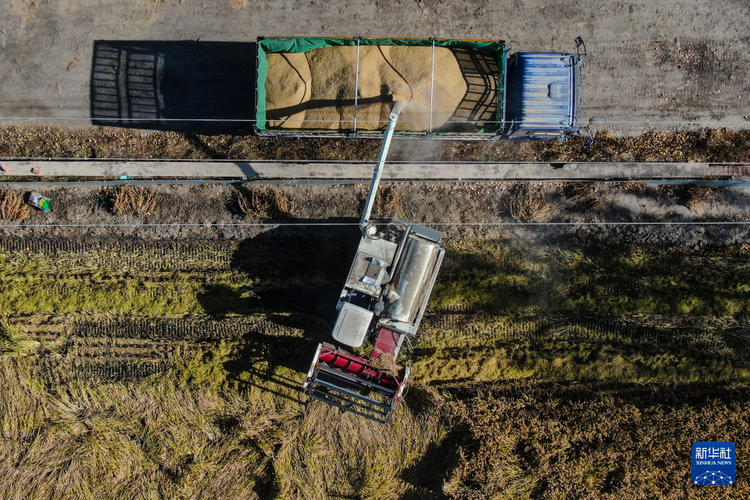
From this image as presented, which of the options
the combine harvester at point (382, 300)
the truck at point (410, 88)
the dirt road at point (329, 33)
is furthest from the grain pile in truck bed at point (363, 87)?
the dirt road at point (329, 33)

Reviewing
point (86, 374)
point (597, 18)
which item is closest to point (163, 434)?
point (86, 374)

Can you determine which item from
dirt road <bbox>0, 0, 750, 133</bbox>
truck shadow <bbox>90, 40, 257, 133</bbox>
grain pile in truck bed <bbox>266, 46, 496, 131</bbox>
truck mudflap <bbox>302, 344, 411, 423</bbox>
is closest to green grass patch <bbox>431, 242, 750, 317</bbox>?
truck mudflap <bbox>302, 344, 411, 423</bbox>

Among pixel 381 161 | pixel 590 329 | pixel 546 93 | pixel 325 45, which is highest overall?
pixel 325 45

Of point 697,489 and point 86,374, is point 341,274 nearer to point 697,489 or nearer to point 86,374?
point 86,374

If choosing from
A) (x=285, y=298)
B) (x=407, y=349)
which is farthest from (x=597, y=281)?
(x=285, y=298)

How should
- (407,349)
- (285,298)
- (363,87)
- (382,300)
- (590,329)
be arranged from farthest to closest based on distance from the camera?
(285,298) → (590,329) → (407,349) → (363,87) → (382,300)

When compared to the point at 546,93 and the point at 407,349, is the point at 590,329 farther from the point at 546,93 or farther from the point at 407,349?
the point at 546,93

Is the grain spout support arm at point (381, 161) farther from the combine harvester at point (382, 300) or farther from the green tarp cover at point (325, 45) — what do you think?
the green tarp cover at point (325, 45)
